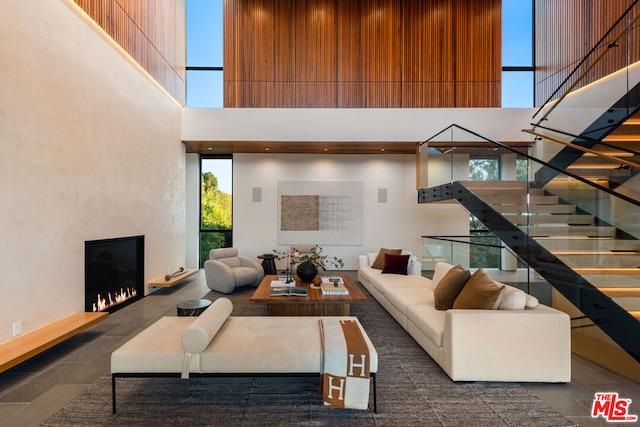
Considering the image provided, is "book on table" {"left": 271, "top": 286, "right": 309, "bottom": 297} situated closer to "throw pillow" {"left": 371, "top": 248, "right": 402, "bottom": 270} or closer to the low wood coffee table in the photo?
the low wood coffee table

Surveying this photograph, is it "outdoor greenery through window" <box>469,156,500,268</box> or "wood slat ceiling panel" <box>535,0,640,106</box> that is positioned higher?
"wood slat ceiling panel" <box>535,0,640,106</box>

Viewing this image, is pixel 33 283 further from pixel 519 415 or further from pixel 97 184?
pixel 519 415

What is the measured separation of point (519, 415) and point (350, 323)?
Answer: 4.32 feet

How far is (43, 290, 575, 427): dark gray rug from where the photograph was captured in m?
2.04

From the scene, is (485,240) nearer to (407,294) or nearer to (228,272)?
(407,294)

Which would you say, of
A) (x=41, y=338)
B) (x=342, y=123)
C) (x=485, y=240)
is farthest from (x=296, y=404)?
(x=342, y=123)

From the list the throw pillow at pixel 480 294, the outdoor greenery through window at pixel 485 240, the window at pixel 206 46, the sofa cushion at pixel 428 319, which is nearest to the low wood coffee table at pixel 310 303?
the sofa cushion at pixel 428 319

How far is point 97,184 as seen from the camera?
158 inches

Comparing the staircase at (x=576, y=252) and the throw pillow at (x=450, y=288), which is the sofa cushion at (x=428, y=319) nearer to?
the throw pillow at (x=450, y=288)

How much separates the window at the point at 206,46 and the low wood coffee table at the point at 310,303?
5384mm

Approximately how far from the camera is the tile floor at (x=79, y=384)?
7.03 feet

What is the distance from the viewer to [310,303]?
3.75 meters

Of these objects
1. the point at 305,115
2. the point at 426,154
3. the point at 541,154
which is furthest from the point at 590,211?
the point at 305,115

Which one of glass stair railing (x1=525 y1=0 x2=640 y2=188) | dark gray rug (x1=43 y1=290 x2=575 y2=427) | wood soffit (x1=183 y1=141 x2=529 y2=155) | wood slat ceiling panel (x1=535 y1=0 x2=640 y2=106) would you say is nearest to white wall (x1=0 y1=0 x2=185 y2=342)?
dark gray rug (x1=43 y1=290 x2=575 y2=427)
